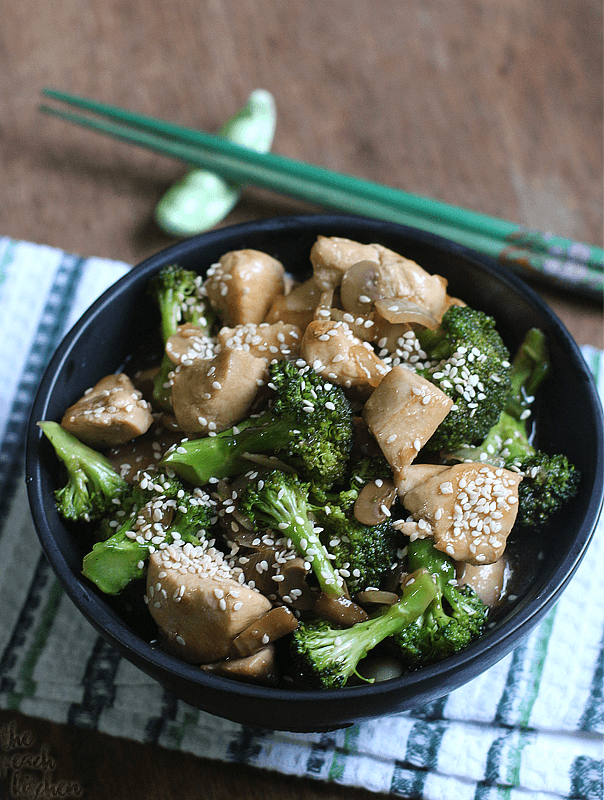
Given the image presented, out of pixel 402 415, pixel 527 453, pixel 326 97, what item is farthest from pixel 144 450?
pixel 326 97

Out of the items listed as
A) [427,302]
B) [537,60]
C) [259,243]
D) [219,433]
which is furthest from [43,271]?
[537,60]

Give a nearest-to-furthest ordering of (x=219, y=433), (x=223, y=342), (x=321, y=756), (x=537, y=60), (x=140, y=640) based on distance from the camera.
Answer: (x=140, y=640)
(x=219, y=433)
(x=223, y=342)
(x=321, y=756)
(x=537, y=60)

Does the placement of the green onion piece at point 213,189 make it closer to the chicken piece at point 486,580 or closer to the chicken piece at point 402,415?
the chicken piece at point 402,415

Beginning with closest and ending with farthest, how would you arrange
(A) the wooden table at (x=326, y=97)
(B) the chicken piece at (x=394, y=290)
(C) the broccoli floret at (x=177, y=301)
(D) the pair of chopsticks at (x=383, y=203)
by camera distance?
1. (B) the chicken piece at (x=394, y=290)
2. (C) the broccoli floret at (x=177, y=301)
3. (D) the pair of chopsticks at (x=383, y=203)
4. (A) the wooden table at (x=326, y=97)

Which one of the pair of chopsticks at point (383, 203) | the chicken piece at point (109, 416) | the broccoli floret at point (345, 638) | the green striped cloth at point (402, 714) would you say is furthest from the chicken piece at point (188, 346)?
the pair of chopsticks at point (383, 203)

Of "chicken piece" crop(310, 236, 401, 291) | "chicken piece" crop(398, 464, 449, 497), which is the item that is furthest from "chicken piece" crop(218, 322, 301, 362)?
"chicken piece" crop(398, 464, 449, 497)

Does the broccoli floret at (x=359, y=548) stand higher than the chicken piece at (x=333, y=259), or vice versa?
the chicken piece at (x=333, y=259)

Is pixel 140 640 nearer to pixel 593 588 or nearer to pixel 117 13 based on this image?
pixel 593 588
